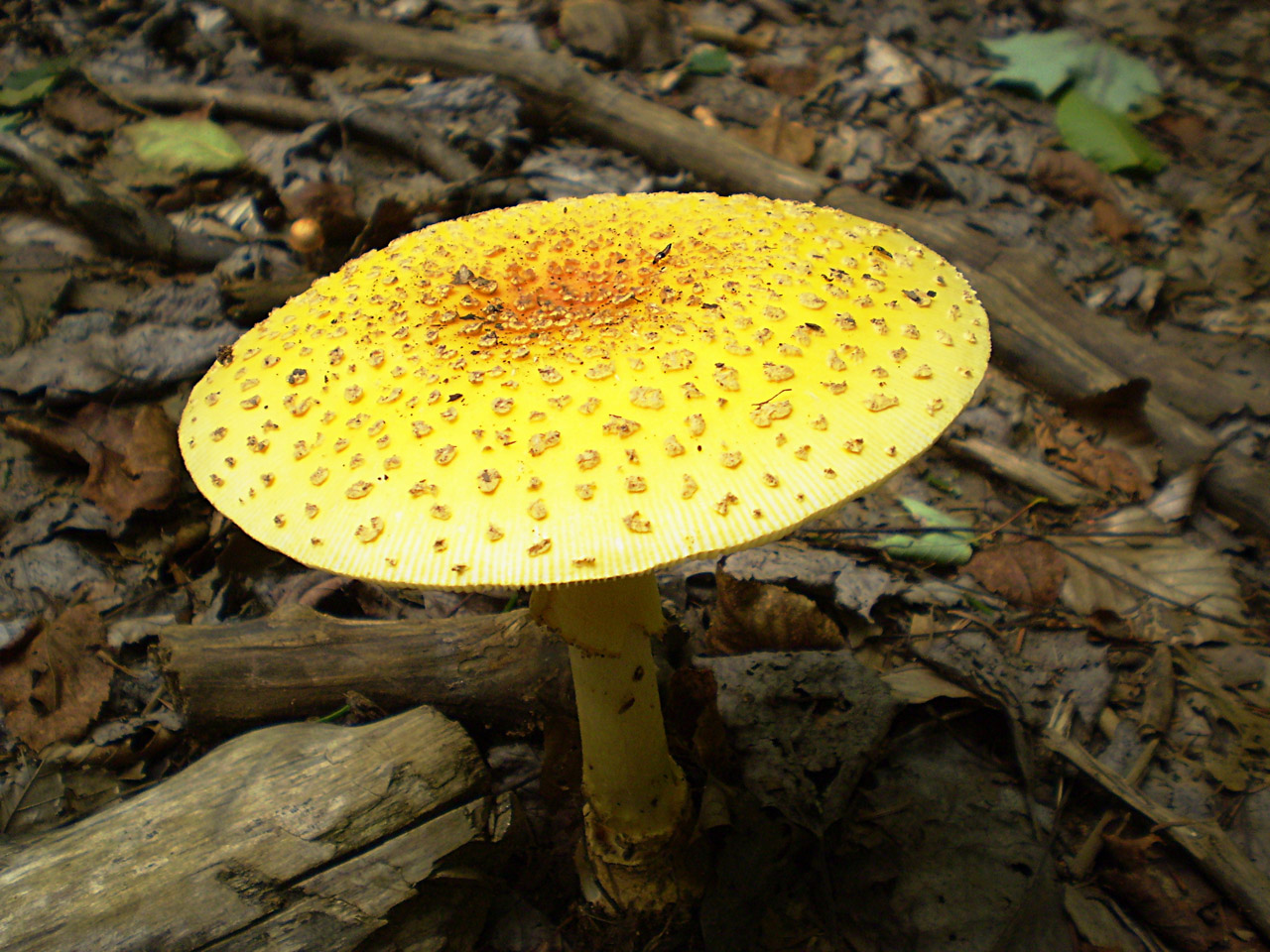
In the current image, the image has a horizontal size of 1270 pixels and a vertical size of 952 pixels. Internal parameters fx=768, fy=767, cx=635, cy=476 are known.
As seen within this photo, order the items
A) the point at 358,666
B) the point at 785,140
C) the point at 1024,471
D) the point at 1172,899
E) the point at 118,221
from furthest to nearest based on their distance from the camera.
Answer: the point at 785,140 → the point at 118,221 → the point at 1024,471 → the point at 358,666 → the point at 1172,899

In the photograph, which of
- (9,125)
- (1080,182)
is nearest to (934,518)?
(1080,182)

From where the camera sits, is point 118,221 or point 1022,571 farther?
point 118,221

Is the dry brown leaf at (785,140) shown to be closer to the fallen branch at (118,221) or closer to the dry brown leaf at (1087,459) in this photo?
the dry brown leaf at (1087,459)

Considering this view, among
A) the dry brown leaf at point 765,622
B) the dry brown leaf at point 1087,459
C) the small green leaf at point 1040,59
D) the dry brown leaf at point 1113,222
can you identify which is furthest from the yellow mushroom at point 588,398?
the small green leaf at point 1040,59

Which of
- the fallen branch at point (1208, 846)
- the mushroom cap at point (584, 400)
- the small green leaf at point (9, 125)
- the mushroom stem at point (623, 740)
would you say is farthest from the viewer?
the small green leaf at point (9, 125)

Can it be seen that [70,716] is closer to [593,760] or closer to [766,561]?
[593,760]

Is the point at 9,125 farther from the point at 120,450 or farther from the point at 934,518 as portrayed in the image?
the point at 934,518

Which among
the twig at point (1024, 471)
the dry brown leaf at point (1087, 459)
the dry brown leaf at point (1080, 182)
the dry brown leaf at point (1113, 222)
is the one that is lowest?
the twig at point (1024, 471)
